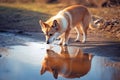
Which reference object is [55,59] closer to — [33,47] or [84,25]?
[33,47]

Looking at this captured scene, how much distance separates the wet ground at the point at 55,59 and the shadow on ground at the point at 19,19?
99 centimetres

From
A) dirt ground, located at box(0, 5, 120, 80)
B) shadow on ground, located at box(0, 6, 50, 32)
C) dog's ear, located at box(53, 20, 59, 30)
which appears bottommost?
shadow on ground, located at box(0, 6, 50, 32)

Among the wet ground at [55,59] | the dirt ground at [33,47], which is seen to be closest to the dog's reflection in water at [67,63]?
the wet ground at [55,59]

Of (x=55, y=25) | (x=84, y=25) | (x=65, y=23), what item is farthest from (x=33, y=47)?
(x=84, y=25)

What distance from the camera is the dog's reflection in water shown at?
7.25m

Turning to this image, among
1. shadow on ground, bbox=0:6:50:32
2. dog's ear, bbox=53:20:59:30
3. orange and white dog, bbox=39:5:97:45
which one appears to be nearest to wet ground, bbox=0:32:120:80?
orange and white dog, bbox=39:5:97:45

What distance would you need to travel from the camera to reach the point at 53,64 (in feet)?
25.6

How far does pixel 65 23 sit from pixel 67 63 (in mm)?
1621

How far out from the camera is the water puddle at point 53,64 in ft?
22.9

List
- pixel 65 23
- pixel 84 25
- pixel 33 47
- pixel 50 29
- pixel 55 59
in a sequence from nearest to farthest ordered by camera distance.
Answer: pixel 55 59 < pixel 50 29 < pixel 33 47 < pixel 65 23 < pixel 84 25

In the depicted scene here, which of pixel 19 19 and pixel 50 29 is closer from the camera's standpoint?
pixel 50 29

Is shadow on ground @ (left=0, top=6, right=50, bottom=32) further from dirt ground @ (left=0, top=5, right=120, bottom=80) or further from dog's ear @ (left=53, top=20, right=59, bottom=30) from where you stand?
dog's ear @ (left=53, top=20, right=59, bottom=30)

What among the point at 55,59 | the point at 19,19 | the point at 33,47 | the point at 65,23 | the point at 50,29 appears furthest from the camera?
the point at 19,19

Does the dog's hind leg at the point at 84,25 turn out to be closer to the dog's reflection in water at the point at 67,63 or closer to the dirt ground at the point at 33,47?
the dirt ground at the point at 33,47
